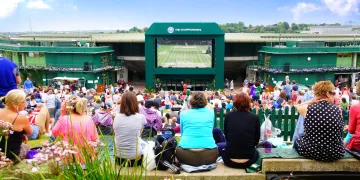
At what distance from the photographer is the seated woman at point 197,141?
16.5 feet

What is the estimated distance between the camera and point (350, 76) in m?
39.1

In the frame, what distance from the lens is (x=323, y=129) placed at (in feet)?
15.6

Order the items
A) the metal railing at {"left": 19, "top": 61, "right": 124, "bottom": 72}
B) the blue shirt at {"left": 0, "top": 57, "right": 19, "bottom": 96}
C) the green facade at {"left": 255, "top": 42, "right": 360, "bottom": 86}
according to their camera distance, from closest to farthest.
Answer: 1. the blue shirt at {"left": 0, "top": 57, "right": 19, "bottom": 96}
2. the green facade at {"left": 255, "top": 42, "right": 360, "bottom": 86}
3. the metal railing at {"left": 19, "top": 61, "right": 124, "bottom": 72}

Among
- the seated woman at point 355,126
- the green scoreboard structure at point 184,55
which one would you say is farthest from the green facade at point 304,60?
the seated woman at point 355,126

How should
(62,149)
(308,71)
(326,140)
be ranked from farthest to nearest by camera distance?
(308,71), (326,140), (62,149)

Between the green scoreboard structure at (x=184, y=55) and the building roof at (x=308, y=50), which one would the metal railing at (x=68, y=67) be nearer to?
the green scoreboard structure at (x=184, y=55)

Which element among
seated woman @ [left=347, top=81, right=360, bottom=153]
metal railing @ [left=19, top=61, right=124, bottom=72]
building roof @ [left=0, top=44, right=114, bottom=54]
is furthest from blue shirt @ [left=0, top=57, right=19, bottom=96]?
building roof @ [left=0, top=44, right=114, bottom=54]

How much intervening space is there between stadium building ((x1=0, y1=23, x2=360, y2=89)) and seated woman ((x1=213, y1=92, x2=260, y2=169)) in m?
28.9

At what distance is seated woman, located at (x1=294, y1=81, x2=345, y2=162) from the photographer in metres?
4.76

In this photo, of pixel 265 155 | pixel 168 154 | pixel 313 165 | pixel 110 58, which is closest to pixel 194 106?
pixel 168 154

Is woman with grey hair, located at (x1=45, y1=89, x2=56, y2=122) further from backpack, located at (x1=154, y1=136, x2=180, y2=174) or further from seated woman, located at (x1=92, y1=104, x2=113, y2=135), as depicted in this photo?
backpack, located at (x1=154, y1=136, x2=180, y2=174)

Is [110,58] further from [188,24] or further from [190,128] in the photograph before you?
[190,128]

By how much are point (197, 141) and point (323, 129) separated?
1693mm

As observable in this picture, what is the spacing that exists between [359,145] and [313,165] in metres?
0.84
